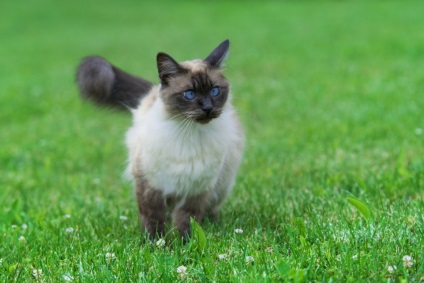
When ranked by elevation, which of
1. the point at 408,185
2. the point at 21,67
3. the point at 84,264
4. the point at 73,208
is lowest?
the point at 21,67

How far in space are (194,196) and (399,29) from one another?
1390 centimetres

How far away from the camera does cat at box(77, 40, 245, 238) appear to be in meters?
4.25

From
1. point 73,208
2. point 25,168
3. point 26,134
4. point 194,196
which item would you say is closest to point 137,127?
point 194,196

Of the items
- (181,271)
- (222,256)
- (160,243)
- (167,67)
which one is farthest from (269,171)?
(181,271)

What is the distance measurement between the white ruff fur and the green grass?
0.43 m

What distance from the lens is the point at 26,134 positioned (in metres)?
9.18

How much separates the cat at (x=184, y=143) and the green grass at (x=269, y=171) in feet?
0.90

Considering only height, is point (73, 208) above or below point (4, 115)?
above

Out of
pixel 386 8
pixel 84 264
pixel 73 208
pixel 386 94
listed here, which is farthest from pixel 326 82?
pixel 386 8

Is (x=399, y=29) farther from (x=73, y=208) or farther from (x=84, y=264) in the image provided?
(x=84, y=264)

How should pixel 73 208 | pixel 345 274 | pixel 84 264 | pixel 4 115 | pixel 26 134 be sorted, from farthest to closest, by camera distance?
pixel 4 115
pixel 26 134
pixel 73 208
pixel 84 264
pixel 345 274

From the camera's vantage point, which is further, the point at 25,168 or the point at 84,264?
the point at 25,168

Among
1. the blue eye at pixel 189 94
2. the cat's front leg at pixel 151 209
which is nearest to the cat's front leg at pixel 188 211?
the cat's front leg at pixel 151 209

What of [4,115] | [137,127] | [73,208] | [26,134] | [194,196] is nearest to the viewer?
[194,196]
